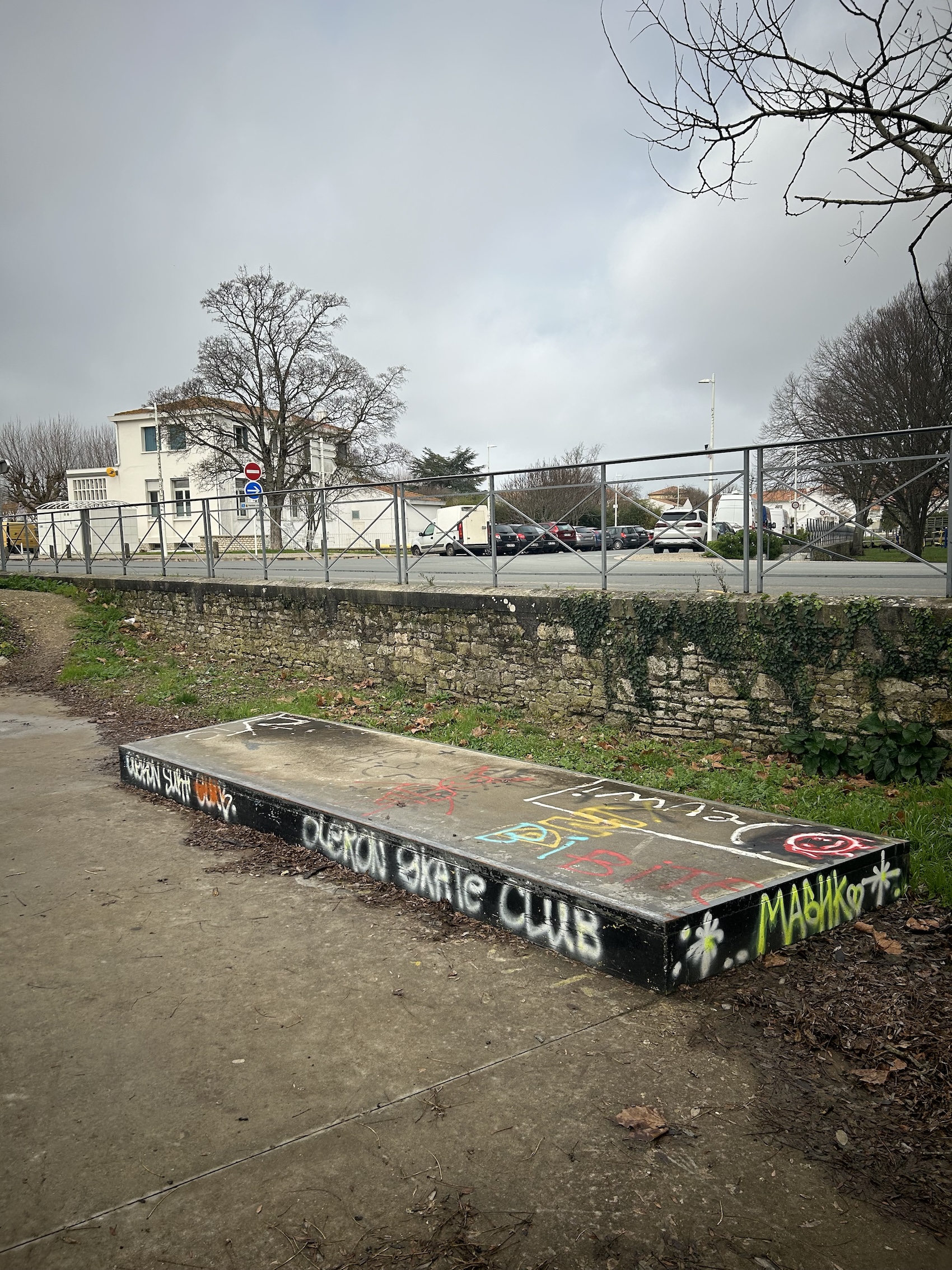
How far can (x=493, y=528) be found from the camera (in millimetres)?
9812

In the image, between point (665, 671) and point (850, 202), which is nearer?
point (850, 202)

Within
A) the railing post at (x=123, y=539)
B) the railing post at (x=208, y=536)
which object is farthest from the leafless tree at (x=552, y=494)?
the railing post at (x=123, y=539)

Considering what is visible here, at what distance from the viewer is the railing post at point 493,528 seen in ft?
31.6

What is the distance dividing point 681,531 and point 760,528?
0.70m

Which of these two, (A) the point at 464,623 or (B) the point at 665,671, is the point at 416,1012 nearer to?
(B) the point at 665,671

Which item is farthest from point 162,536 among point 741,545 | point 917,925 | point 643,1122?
point 643,1122

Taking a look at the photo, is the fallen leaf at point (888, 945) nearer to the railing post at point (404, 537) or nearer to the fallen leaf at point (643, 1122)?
the fallen leaf at point (643, 1122)

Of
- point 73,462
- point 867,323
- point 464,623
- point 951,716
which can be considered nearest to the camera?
point 951,716

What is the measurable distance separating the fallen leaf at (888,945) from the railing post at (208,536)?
12.4 m

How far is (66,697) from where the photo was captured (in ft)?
38.7

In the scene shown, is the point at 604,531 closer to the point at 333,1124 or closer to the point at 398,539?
the point at 398,539

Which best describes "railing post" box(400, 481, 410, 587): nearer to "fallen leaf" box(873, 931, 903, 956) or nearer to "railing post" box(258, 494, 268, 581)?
"railing post" box(258, 494, 268, 581)

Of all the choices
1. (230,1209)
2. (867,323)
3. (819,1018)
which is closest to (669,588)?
(819,1018)

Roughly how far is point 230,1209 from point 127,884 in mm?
3034
